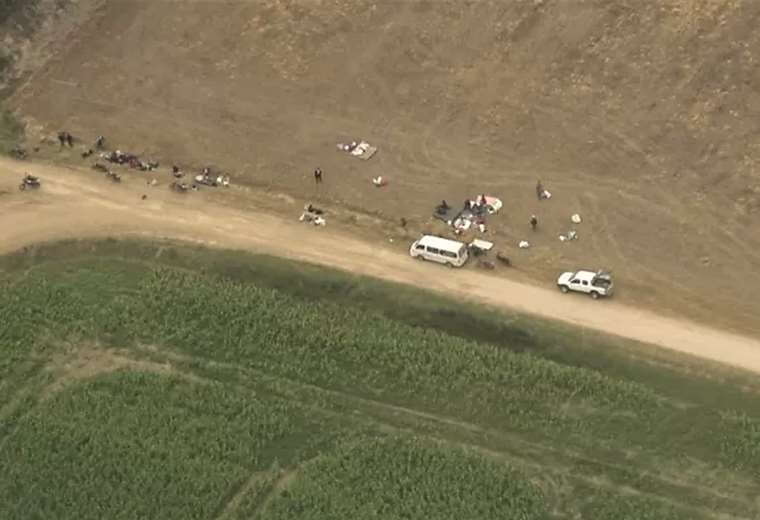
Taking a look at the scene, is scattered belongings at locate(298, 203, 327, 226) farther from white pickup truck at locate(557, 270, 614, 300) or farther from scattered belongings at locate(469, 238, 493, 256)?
white pickup truck at locate(557, 270, 614, 300)

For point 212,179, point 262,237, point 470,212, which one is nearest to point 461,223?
point 470,212

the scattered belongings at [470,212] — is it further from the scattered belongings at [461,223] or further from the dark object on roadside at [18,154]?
the dark object on roadside at [18,154]

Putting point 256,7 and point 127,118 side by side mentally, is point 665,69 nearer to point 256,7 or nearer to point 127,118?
point 256,7

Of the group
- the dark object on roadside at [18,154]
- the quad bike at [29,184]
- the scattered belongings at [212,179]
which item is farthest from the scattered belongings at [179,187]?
the dark object on roadside at [18,154]

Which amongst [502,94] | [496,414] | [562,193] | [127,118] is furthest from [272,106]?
[496,414]

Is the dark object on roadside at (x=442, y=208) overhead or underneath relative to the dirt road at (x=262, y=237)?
overhead

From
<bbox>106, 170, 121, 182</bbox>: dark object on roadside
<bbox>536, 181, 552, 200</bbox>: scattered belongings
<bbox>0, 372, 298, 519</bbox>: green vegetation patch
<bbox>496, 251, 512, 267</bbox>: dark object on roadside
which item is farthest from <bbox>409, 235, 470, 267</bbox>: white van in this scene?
<bbox>106, 170, 121, 182</bbox>: dark object on roadside

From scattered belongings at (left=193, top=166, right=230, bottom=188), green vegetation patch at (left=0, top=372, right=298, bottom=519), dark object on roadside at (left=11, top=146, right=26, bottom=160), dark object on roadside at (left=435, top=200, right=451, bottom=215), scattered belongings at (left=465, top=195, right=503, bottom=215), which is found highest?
scattered belongings at (left=465, top=195, right=503, bottom=215)
